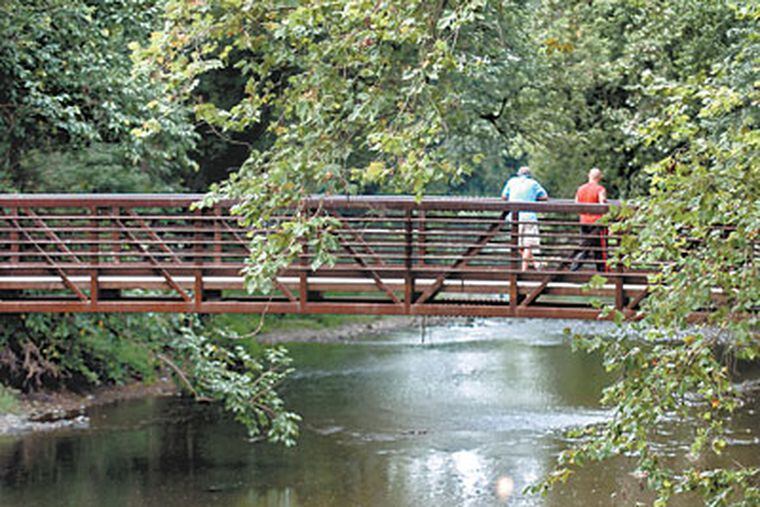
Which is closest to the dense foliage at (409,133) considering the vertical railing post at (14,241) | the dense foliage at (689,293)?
the dense foliage at (689,293)

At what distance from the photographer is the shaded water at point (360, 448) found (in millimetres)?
17047

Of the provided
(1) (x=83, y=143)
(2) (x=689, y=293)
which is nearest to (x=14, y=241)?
(1) (x=83, y=143)

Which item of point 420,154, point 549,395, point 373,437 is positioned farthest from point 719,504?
point 549,395

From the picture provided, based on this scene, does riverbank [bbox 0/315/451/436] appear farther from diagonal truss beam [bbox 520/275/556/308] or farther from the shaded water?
diagonal truss beam [bbox 520/275/556/308]

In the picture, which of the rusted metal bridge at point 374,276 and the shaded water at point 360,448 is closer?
the rusted metal bridge at point 374,276

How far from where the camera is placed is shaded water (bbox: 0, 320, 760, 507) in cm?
1705

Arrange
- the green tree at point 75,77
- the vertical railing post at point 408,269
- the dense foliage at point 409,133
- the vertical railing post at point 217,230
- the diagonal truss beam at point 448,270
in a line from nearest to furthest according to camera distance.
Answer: the dense foliage at point 409,133 < the diagonal truss beam at point 448,270 < the vertical railing post at point 408,269 < the vertical railing post at point 217,230 < the green tree at point 75,77

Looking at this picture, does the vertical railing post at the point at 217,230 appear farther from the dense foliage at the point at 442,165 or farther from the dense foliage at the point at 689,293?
the dense foliage at the point at 689,293

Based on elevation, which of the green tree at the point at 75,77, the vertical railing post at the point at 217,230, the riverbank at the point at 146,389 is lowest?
the riverbank at the point at 146,389

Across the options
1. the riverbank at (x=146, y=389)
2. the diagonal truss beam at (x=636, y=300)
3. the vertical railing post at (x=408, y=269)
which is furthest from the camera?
the riverbank at (x=146, y=389)

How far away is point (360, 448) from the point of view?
19.4m

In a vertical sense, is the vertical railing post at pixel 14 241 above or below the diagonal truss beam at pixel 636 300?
above

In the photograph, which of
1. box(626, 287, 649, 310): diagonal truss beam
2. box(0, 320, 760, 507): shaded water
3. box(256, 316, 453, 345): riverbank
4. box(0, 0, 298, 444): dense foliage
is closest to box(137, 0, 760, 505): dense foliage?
box(626, 287, 649, 310): diagonal truss beam

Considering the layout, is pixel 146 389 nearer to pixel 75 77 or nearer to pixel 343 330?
pixel 75 77
